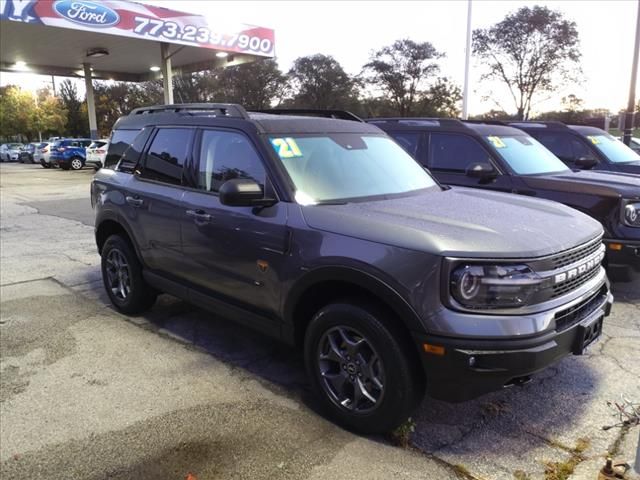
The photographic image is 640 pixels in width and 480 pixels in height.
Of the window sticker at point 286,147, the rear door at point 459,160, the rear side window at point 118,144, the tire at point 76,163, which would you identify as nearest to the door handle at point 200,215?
the window sticker at point 286,147

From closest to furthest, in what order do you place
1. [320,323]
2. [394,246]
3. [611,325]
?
[394,246]
[320,323]
[611,325]

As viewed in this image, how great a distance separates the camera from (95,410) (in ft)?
11.3

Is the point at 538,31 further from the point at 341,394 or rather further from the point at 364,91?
the point at 341,394

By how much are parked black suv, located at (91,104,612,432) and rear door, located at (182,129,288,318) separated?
1cm

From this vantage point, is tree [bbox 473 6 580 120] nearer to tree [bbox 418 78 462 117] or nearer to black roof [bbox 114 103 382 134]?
tree [bbox 418 78 462 117]

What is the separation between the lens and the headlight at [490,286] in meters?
2.63

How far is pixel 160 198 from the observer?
444 centimetres

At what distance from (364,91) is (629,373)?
4476cm

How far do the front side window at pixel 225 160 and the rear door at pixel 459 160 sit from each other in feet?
11.2

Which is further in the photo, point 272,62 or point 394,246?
point 272,62

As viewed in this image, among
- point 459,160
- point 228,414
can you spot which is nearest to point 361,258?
point 228,414

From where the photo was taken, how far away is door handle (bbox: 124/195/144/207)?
470 cm

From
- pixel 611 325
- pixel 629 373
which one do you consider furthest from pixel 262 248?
pixel 611 325

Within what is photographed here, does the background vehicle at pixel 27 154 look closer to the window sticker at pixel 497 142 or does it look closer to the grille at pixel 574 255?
the window sticker at pixel 497 142
